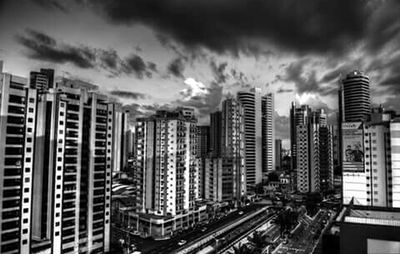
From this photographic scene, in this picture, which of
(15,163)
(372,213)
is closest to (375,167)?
(372,213)

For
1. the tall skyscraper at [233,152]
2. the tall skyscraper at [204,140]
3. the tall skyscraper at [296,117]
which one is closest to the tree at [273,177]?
the tall skyscraper at [204,140]

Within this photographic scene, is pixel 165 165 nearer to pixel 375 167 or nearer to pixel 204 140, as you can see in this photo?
pixel 375 167

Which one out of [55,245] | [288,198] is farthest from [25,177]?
[288,198]

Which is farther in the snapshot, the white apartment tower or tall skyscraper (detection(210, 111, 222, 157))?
tall skyscraper (detection(210, 111, 222, 157))

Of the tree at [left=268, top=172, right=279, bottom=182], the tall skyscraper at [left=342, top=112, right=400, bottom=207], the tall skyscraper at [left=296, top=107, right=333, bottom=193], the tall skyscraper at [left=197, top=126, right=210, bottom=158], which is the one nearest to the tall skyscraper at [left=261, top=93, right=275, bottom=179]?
the tree at [left=268, top=172, right=279, bottom=182]

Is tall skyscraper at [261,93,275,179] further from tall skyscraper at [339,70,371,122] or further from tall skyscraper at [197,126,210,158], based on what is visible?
tall skyscraper at [197,126,210,158]

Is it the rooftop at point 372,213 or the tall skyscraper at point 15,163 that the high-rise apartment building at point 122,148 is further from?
the rooftop at point 372,213
